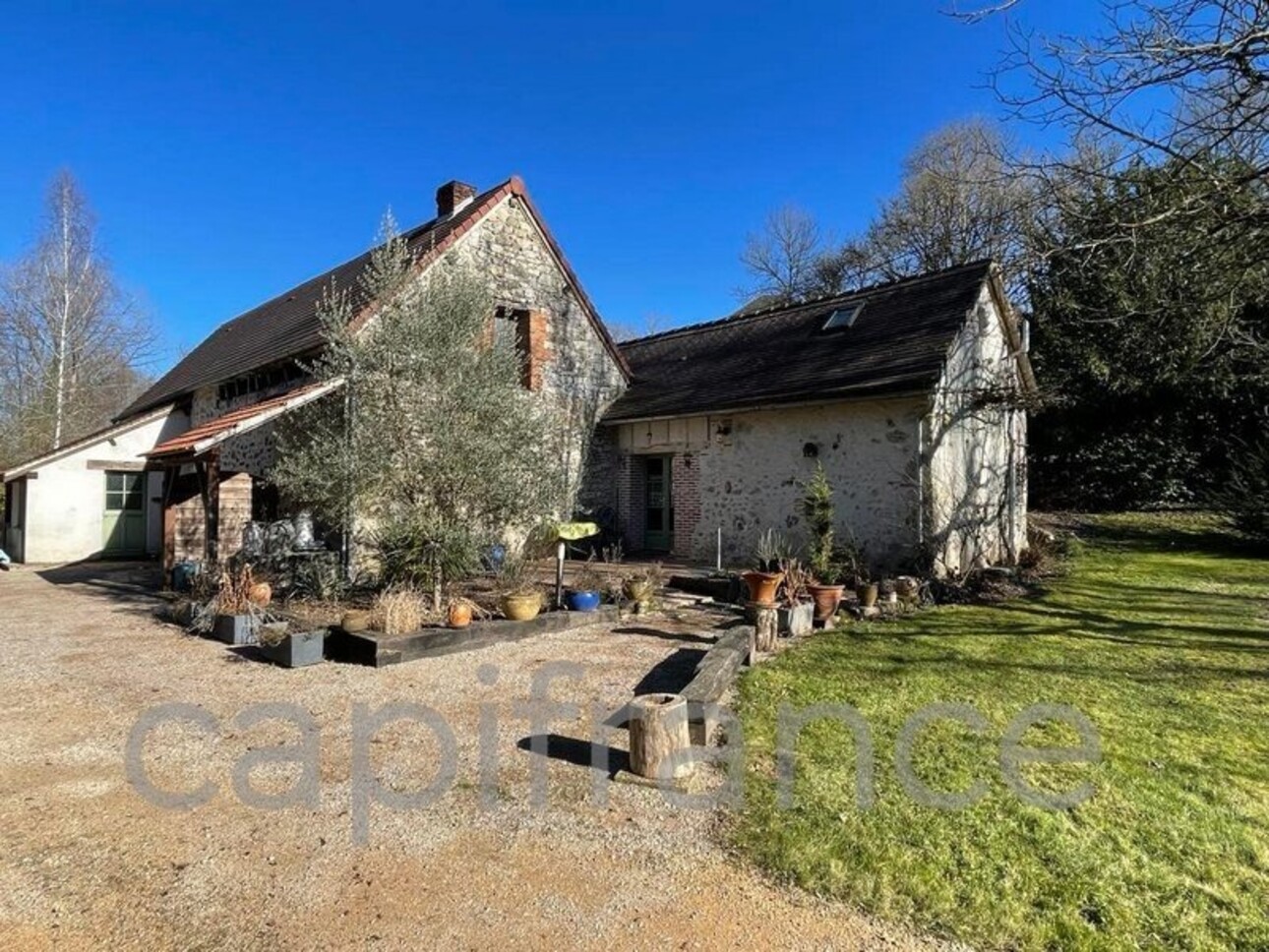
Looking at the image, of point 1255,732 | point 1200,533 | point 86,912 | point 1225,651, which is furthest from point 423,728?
point 1200,533

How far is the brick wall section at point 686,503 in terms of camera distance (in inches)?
532

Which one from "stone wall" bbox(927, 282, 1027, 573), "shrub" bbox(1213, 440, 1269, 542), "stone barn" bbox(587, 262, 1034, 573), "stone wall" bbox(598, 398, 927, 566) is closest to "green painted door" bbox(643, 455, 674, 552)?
"stone barn" bbox(587, 262, 1034, 573)

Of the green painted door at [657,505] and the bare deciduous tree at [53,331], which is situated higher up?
the bare deciduous tree at [53,331]

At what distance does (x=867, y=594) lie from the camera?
902cm

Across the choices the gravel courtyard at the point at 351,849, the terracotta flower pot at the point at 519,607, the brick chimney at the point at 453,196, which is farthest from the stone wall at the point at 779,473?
the gravel courtyard at the point at 351,849

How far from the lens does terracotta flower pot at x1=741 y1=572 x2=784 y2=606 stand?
8773 millimetres

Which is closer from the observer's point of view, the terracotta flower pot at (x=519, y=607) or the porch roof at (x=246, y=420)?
the terracotta flower pot at (x=519, y=607)

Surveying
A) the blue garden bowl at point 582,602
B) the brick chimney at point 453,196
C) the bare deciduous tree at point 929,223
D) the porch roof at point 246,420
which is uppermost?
the bare deciduous tree at point 929,223

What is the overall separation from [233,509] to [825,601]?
8640 mm

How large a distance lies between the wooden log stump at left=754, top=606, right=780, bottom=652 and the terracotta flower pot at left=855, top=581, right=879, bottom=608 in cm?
192

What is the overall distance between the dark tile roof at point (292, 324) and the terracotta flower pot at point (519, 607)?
4.69m

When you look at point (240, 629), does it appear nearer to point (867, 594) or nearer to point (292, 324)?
point (867, 594)

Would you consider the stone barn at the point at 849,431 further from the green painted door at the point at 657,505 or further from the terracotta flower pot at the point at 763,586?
the terracotta flower pot at the point at 763,586

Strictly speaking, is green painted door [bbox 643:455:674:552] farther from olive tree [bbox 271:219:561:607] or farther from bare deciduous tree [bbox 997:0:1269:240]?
bare deciduous tree [bbox 997:0:1269:240]
